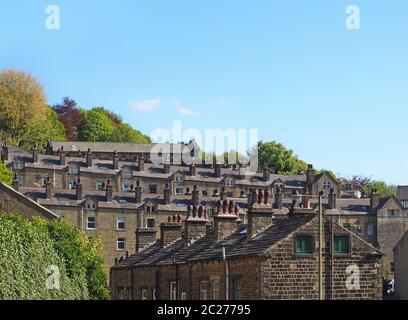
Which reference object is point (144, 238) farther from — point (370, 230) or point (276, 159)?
point (276, 159)

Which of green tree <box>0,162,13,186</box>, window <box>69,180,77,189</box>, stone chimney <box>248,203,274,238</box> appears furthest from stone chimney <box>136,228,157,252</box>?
window <box>69,180,77,189</box>

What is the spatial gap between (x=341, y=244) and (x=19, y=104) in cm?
13349

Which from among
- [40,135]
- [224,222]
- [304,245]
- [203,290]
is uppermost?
[40,135]

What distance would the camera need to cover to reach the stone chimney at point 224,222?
4953 cm

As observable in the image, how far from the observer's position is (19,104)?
168 m

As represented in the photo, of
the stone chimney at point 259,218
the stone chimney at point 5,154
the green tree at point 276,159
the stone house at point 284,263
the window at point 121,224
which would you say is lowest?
the stone house at point 284,263

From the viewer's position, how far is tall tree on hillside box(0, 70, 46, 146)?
553ft

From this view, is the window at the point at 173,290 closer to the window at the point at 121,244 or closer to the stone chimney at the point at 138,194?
the window at the point at 121,244

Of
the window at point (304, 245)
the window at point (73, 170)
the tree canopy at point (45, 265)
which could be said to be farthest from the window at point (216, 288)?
the window at point (73, 170)

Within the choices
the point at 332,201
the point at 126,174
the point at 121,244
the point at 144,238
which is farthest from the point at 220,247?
the point at 126,174

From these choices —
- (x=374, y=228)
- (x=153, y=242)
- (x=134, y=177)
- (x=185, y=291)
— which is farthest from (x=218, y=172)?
(x=185, y=291)

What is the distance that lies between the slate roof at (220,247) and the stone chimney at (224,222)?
0.62 meters

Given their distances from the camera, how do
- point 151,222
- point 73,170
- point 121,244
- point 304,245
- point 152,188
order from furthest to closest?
point 152,188 → point 73,170 → point 151,222 → point 121,244 → point 304,245
